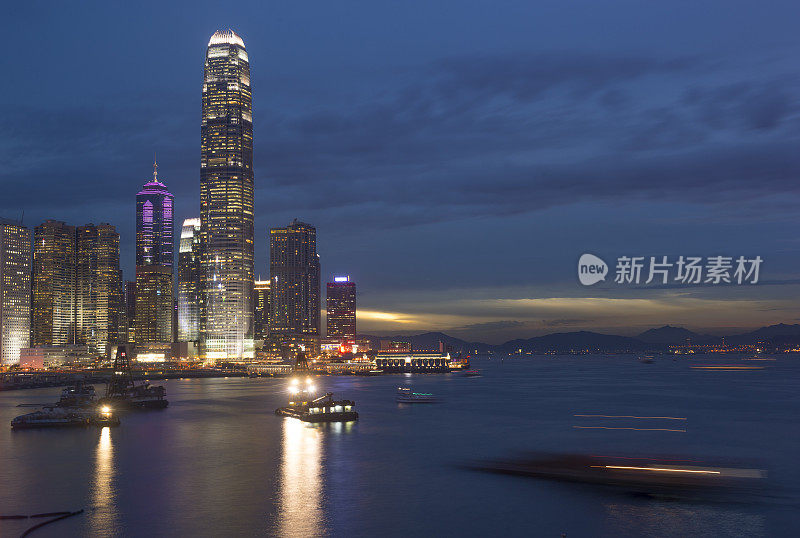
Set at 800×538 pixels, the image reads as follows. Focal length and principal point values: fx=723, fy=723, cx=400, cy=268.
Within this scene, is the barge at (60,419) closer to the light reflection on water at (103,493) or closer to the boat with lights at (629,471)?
the light reflection on water at (103,493)

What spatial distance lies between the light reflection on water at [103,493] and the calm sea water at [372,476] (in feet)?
0.66

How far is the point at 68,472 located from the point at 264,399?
3800 inches

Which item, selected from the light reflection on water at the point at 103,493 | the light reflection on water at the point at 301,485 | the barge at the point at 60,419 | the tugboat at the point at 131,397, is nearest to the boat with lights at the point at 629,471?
the light reflection on water at the point at 301,485

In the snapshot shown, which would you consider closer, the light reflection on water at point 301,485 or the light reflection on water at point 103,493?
the light reflection on water at point 301,485

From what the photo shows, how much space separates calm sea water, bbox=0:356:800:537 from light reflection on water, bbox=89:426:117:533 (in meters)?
0.20

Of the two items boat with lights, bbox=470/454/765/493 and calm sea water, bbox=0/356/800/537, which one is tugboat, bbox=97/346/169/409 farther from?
boat with lights, bbox=470/454/765/493

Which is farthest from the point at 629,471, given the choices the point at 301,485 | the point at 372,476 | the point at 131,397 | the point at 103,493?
the point at 131,397

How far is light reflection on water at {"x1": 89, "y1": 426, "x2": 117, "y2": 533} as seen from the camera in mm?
48388

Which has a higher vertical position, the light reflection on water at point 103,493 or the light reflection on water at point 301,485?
the light reflection on water at point 103,493

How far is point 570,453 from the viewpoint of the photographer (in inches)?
3009

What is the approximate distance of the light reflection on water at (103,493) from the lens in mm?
48388

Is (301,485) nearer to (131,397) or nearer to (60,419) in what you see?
(60,419)

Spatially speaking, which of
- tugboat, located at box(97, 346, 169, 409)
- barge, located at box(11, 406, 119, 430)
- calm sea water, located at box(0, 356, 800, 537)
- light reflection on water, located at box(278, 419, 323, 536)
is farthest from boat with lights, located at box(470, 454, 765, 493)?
tugboat, located at box(97, 346, 169, 409)

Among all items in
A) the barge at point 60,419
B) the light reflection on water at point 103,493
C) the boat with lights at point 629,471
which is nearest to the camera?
the light reflection on water at point 103,493
